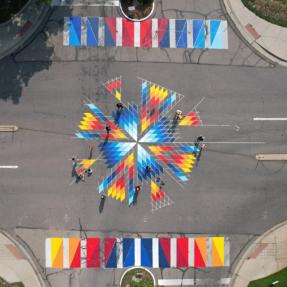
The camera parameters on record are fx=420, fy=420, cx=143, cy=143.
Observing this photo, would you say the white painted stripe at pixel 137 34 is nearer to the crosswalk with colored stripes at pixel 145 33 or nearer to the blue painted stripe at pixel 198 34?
the crosswalk with colored stripes at pixel 145 33

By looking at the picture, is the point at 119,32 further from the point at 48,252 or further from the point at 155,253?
the point at 48,252

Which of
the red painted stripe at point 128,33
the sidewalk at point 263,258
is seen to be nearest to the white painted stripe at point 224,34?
the red painted stripe at point 128,33

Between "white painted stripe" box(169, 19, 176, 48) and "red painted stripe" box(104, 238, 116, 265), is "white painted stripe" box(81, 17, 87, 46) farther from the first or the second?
"red painted stripe" box(104, 238, 116, 265)

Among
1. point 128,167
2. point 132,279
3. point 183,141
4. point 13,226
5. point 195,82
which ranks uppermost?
point 195,82

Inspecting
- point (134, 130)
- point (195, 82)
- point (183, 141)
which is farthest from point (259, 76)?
point (134, 130)

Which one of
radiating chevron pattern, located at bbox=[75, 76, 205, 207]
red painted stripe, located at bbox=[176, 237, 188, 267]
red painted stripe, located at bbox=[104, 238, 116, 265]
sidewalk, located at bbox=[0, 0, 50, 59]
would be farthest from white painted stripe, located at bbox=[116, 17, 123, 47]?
red painted stripe, located at bbox=[176, 237, 188, 267]

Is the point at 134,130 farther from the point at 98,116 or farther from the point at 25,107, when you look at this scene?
A: the point at 25,107

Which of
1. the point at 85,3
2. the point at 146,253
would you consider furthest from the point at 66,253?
the point at 85,3
